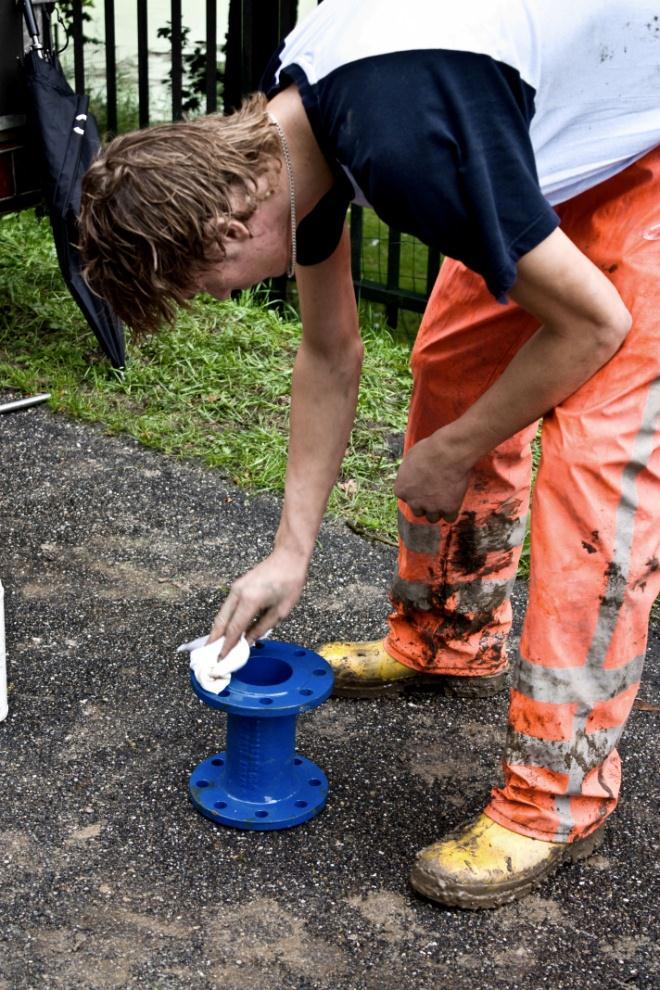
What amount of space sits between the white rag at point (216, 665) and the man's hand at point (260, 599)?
0.01 m

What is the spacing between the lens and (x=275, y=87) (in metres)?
2.00

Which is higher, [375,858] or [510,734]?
[510,734]

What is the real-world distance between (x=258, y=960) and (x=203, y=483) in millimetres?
1989

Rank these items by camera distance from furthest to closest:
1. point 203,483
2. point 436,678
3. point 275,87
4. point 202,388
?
1. point 202,388
2. point 203,483
3. point 436,678
4. point 275,87

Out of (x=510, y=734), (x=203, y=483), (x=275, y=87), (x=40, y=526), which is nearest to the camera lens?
(x=275, y=87)

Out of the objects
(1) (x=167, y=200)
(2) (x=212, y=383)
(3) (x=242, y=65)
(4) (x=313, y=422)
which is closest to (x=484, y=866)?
(4) (x=313, y=422)

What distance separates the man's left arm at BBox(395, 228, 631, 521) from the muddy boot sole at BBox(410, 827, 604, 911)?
0.66 m

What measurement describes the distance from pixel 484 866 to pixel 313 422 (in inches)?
35.3

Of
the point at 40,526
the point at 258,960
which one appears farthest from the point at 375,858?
the point at 40,526

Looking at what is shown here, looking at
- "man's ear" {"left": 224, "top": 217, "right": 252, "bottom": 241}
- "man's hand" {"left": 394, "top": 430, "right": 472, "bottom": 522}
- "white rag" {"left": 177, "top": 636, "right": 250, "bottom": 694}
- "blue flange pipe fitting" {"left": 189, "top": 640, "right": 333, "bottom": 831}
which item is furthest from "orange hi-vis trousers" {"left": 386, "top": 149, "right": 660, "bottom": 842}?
"man's ear" {"left": 224, "top": 217, "right": 252, "bottom": 241}

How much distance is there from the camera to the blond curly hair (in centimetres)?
185

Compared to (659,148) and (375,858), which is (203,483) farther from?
(659,148)

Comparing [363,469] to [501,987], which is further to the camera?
[363,469]

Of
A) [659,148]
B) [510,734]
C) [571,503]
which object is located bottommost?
[510,734]
